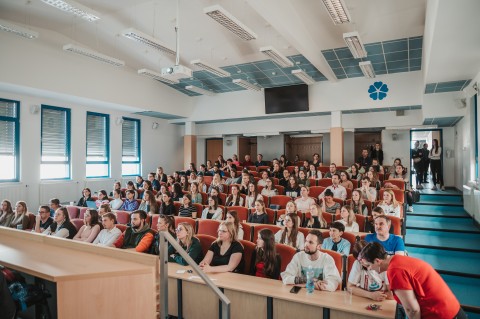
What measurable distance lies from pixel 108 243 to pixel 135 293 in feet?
9.96

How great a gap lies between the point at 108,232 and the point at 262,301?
280cm

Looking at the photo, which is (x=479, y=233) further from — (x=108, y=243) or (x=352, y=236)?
(x=108, y=243)

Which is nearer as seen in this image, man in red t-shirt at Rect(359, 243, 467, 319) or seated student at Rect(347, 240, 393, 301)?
man in red t-shirt at Rect(359, 243, 467, 319)

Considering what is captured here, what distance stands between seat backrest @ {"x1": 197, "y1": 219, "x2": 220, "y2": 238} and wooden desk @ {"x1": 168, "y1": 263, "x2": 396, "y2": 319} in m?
1.55

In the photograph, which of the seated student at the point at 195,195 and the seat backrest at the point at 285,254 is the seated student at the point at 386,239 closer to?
the seat backrest at the point at 285,254

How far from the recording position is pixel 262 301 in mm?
2586

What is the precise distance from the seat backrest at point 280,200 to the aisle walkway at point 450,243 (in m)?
2.11

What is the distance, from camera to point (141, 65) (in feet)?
30.0

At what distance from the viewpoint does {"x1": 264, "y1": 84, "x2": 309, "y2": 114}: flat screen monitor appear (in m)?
9.67

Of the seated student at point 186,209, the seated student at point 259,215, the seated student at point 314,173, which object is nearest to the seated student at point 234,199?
the seated student at point 186,209

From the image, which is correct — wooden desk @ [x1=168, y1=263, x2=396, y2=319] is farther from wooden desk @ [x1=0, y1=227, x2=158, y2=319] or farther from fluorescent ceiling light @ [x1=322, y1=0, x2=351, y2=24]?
fluorescent ceiling light @ [x1=322, y1=0, x2=351, y2=24]

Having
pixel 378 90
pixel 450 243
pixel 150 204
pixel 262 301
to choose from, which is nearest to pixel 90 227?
pixel 150 204

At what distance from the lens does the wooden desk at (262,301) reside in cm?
233

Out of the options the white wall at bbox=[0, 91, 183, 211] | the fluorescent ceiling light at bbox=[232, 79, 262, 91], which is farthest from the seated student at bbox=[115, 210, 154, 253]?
the fluorescent ceiling light at bbox=[232, 79, 262, 91]
